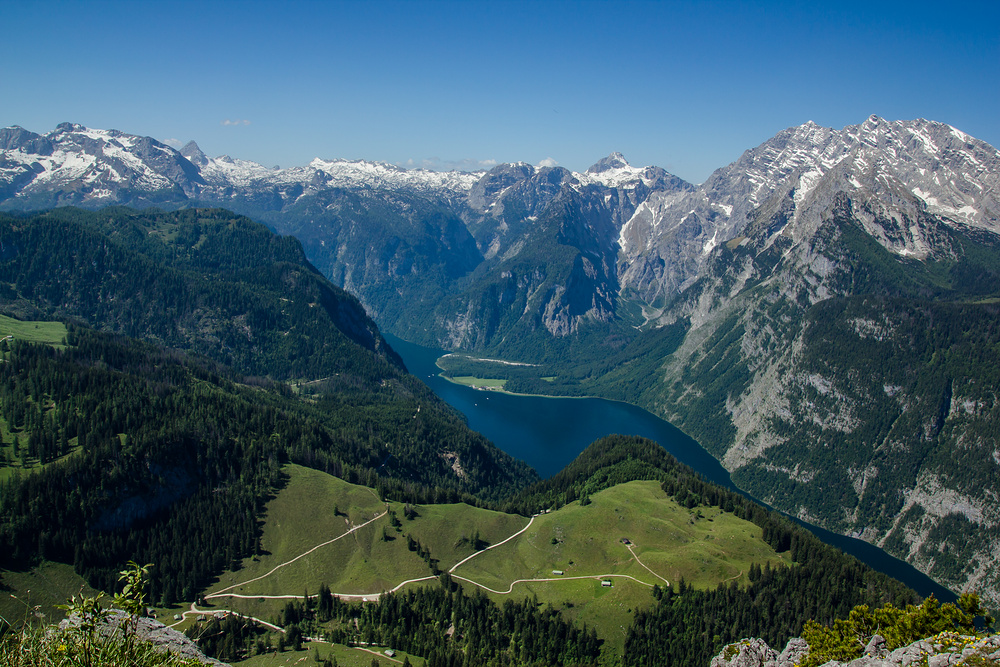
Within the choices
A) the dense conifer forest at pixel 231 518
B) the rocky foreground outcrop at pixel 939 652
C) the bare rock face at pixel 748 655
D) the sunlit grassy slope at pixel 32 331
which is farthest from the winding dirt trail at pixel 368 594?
the sunlit grassy slope at pixel 32 331

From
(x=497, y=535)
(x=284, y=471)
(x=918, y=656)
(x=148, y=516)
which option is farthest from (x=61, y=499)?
(x=918, y=656)

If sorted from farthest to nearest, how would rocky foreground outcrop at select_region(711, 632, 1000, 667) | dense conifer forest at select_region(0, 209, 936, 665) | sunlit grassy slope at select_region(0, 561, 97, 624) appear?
dense conifer forest at select_region(0, 209, 936, 665) < sunlit grassy slope at select_region(0, 561, 97, 624) < rocky foreground outcrop at select_region(711, 632, 1000, 667)

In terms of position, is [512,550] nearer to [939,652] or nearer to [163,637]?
[939,652]

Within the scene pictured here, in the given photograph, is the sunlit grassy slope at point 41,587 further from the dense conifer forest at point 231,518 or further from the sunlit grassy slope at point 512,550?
the sunlit grassy slope at point 512,550

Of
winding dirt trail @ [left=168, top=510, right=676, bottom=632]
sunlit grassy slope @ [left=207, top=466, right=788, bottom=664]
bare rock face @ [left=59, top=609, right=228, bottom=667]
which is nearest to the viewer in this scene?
bare rock face @ [left=59, top=609, right=228, bottom=667]

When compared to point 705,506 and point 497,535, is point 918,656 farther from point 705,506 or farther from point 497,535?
point 705,506

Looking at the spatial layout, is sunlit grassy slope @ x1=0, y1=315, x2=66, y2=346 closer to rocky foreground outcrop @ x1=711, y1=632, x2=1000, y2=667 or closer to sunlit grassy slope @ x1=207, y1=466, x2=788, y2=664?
sunlit grassy slope @ x1=207, y1=466, x2=788, y2=664

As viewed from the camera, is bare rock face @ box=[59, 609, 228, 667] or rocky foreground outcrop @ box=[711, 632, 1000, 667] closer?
bare rock face @ box=[59, 609, 228, 667]

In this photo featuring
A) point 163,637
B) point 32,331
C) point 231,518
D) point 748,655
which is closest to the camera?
point 163,637

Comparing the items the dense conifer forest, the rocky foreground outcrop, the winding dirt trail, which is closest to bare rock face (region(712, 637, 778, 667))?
the rocky foreground outcrop

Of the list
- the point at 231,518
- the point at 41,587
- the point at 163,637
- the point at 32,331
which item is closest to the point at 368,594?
the point at 231,518

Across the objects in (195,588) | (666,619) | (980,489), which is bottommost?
(195,588)
